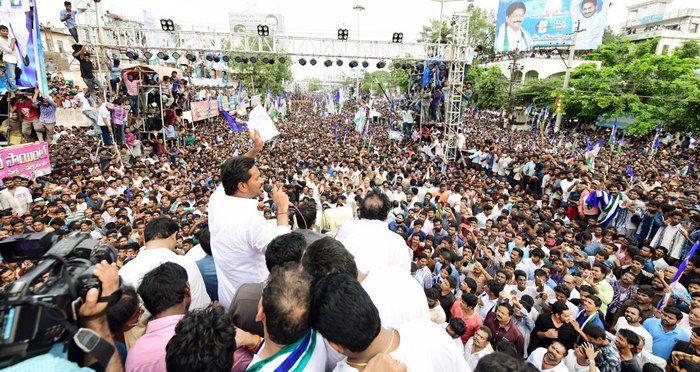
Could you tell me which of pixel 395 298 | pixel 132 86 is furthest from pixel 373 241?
pixel 132 86

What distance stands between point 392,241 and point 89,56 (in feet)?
44.3

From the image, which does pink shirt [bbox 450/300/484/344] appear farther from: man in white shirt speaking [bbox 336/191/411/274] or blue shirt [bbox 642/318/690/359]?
blue shirt [bbox 642/318/690/359]

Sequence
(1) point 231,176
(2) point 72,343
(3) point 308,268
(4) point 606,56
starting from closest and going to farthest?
1. (2) point 72,343
2. (3) point 308,268
3. (1) point 231,176
4. (4) point 606,56

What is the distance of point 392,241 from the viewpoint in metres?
2.63

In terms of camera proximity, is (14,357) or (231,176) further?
(231,176)

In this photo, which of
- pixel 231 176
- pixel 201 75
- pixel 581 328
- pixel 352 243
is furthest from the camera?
pixel 201 75

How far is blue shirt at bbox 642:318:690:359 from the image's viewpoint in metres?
3.38

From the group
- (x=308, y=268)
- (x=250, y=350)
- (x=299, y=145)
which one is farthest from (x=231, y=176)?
(x=299, y=145)

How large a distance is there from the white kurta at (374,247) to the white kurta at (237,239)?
53 cm

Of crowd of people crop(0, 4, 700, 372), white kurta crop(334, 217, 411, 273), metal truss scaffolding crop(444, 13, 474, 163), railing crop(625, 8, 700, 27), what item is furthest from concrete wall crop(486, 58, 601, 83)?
white kurta crop(334, 217, 411, 273)

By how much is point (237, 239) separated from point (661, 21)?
213 feet

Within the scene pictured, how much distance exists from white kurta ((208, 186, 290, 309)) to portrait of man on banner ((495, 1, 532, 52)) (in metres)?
30.4

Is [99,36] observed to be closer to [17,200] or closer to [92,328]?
[17,200]

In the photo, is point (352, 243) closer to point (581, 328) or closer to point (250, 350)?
point (250, 350)
